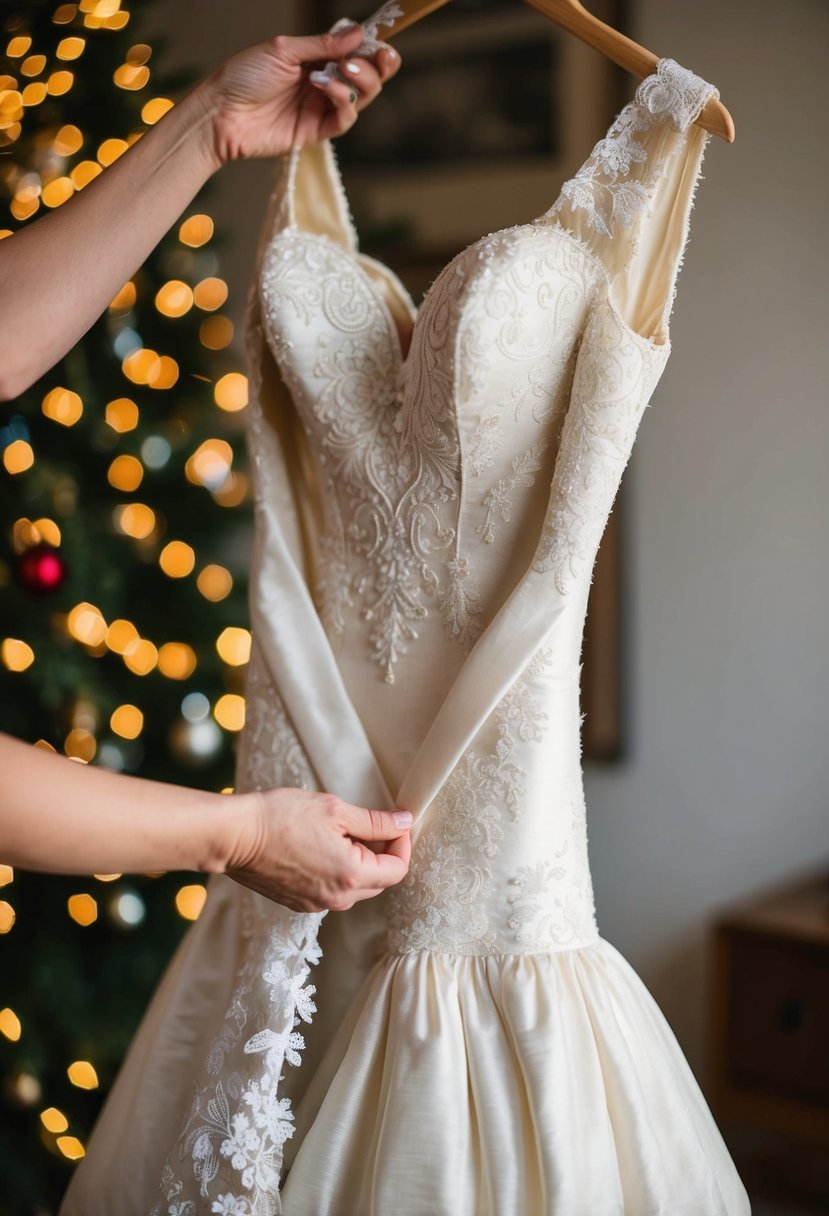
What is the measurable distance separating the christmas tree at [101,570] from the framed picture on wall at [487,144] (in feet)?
1.98

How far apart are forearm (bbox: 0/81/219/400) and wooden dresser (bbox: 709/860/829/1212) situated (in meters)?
1.70

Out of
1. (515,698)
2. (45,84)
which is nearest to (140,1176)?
(515,698)

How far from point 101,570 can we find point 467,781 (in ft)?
3.81

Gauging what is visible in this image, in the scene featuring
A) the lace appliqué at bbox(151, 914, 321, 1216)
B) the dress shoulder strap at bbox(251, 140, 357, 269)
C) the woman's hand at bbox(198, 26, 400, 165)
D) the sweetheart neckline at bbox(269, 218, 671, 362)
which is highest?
the woman's hand at bbox(198, 26, 400, 165)

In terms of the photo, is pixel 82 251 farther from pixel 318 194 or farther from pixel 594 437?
pixel 594 437

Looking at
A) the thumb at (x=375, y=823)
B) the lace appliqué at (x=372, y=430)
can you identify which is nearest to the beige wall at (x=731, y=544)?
the lace appliqué at (x=372, y=430)

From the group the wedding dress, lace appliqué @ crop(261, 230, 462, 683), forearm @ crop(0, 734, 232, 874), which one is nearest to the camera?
forearm @ crop(0, 734, 232, 874)

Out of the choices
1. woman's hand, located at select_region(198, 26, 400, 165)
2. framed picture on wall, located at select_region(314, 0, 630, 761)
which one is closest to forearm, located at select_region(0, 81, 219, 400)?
woman's hand, located at select_region(198, 26, 400, 165)

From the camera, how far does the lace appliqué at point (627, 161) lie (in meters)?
1.00

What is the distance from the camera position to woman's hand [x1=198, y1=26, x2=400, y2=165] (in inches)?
47.4

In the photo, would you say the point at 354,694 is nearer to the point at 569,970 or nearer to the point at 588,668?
the point at 569,970

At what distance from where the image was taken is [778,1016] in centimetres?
210

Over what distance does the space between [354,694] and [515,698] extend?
0.20m
